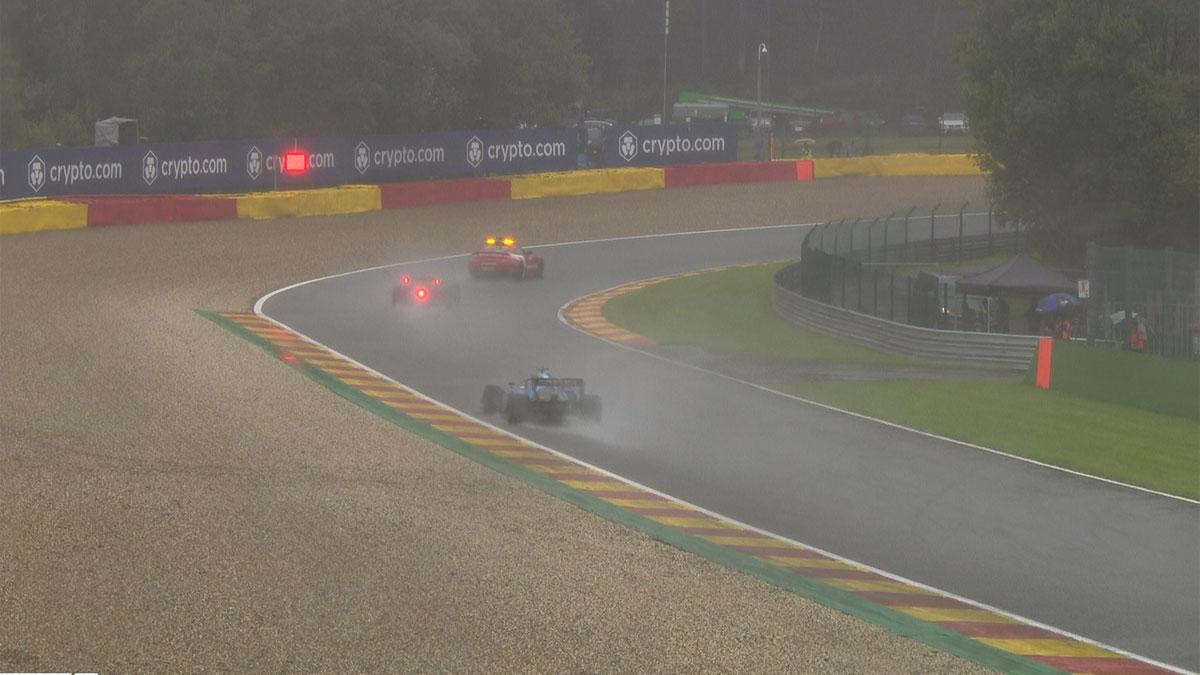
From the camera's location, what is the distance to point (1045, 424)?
24.4 meters

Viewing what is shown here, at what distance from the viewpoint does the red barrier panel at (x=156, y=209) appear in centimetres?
4434

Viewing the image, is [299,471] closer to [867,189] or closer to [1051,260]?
[1051,260]

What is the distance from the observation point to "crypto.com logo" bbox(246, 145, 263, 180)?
50.6m

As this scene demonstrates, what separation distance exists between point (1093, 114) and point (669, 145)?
21.8 meters

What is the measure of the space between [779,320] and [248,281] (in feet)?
41.3

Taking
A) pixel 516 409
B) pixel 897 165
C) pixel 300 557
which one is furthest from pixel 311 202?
pixel 300 557

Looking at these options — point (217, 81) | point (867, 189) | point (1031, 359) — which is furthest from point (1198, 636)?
point (217, 81)

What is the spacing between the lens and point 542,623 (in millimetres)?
12164

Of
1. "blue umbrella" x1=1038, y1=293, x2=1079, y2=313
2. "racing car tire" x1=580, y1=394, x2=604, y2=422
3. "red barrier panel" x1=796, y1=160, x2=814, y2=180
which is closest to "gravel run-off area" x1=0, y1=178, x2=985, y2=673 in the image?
"racing car tire" x1=580, y1=394, x2=604, y2=422

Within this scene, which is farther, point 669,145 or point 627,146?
point 669,145

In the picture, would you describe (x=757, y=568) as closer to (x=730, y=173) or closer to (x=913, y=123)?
(x=730, y=173)

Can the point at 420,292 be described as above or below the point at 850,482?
above

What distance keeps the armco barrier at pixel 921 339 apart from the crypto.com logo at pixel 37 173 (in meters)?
23.0

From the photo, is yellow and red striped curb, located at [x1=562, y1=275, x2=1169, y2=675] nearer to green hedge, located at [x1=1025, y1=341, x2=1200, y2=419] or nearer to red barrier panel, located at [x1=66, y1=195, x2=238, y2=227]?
green hedge, located at [x1=1025, y1=341, x2=1200, y2=419]
